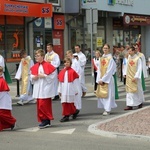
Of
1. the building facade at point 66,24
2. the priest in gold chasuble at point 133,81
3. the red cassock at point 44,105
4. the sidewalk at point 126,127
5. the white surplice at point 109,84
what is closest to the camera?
the sidewalk at point 126,127

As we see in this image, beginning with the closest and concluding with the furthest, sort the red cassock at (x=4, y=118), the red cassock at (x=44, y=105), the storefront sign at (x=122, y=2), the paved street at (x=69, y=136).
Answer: the paved street at (x=69, y=136)
the red cassock at (x=4, y=118)
the red cassock at (x=44, y=105)
the storefront sign at (x=122, y=2)

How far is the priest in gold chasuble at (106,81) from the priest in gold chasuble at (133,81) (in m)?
0.91

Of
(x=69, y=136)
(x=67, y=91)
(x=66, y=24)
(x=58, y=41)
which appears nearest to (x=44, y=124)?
(x=69, y=136)

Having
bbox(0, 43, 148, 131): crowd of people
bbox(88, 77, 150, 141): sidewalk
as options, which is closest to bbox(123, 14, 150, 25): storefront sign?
bbox(0, 43, 148, 131): crowd of people

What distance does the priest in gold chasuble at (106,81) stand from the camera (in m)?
11.9

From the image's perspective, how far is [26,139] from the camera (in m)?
8.72

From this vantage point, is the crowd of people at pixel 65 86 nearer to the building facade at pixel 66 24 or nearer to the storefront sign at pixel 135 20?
the building facade at pixel 66 24

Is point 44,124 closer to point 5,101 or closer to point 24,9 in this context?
point 5,101

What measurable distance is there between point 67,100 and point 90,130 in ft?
5.34

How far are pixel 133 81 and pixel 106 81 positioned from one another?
1139 millimetres

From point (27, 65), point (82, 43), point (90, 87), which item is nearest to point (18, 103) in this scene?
point (27, 65)

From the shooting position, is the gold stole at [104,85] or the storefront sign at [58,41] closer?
the gold stole at [104,85]

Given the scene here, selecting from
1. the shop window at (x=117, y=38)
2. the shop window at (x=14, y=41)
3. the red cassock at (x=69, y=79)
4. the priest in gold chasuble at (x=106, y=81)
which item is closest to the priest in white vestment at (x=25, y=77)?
the priest in gold chasuble at (x=106, y=81)

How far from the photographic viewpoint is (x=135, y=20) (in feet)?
106
